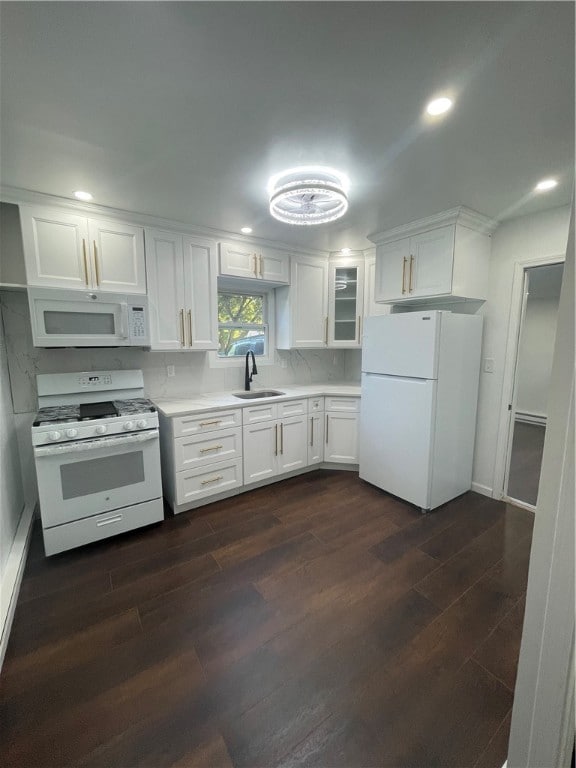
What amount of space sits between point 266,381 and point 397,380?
149cm

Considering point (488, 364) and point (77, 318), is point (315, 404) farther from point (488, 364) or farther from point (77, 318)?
point (77, 318)

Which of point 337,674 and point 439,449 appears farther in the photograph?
point 439,449

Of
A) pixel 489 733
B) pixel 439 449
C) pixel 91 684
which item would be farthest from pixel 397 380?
pixel 91 684

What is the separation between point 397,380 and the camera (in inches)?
106

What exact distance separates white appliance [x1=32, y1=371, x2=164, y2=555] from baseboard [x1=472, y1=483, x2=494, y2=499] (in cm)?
280

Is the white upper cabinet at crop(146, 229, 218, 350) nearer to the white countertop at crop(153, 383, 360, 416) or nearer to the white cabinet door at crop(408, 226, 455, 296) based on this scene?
the white countertop at crop(153, 383, 360, 416)

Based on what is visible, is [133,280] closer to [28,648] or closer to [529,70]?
[28,648]

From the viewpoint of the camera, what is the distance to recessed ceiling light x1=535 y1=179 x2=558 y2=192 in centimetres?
196

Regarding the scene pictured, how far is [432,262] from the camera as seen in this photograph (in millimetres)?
2600

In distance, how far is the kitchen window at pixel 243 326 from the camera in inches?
132

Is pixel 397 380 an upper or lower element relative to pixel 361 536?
upper

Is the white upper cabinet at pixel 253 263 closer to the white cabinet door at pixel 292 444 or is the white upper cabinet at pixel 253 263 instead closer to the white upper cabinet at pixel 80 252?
the white upper cabinet at pixel 80 252

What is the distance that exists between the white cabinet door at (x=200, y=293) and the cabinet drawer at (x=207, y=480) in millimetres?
1077

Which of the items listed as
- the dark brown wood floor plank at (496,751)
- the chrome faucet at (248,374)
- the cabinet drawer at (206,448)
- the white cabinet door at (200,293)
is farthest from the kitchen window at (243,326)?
the dark brown wood floor plank at (496,751)
